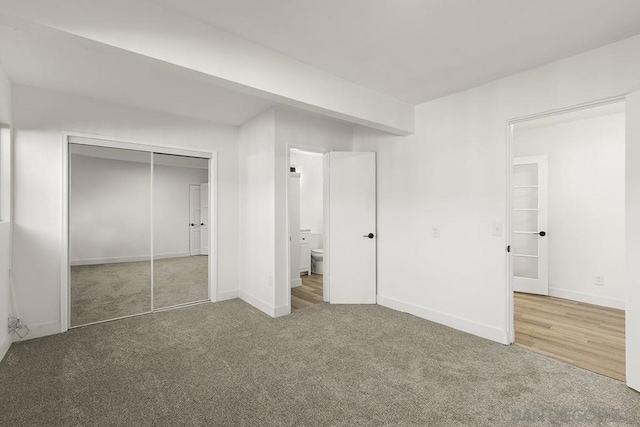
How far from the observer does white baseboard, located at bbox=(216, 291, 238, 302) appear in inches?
166

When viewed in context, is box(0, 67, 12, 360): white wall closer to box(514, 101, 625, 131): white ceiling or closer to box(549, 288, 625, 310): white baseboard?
box(514, 101, 625, 131): white ceiling

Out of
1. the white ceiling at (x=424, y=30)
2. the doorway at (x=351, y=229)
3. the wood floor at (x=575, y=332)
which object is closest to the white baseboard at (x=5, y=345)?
the doorway at (x=351, y=229)

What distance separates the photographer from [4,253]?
268cm

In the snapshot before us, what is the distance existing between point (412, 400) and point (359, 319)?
151 centimetres

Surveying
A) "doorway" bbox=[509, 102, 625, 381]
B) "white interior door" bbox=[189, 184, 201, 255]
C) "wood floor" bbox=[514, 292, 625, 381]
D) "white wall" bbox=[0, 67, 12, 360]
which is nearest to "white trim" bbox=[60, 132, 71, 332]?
"white wall" bbox=[0, 67, 12, 360]

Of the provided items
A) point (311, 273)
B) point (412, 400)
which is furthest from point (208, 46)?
point (311, 273)

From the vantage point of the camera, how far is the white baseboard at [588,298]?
3.88 meters

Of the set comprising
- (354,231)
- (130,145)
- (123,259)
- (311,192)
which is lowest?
(123,259)

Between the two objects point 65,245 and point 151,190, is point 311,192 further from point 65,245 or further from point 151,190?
point 65,245

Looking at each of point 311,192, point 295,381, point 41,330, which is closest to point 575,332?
point 295,381

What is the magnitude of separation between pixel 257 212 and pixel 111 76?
204 cm

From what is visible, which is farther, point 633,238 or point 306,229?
point 306,229

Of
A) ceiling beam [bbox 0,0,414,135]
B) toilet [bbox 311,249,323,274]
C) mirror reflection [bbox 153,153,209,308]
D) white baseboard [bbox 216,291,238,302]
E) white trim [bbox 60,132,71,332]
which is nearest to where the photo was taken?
ceiling beam [bbox 0,0,414,135]

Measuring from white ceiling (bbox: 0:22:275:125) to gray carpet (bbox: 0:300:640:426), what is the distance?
2.22m
